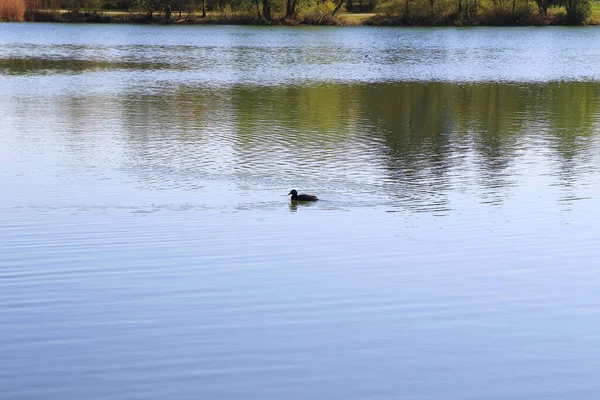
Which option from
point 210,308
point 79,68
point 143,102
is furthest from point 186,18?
point 210,308

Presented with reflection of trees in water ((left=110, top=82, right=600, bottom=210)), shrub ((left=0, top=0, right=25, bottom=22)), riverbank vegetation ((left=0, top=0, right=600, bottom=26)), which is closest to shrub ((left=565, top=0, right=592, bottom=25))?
riverbank vegetation ((left=0, top=0, right=600, bottom=26))

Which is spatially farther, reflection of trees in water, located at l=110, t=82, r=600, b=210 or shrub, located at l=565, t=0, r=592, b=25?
shrub, located at l=565, t=0, r=592, b=25

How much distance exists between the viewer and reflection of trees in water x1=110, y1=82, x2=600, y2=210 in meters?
15.9

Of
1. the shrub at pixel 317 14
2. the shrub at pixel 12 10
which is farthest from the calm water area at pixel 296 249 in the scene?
the shrub at pixel 12 10

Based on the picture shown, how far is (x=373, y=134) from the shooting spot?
20.9 m

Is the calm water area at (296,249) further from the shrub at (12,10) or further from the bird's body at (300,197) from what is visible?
the shrub at (12,10)

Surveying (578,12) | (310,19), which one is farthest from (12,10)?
(578,12)

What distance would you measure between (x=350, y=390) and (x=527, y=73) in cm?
3243

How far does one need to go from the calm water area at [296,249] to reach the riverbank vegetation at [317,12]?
48.9 metres

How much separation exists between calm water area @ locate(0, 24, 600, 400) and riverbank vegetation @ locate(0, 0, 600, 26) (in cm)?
4893

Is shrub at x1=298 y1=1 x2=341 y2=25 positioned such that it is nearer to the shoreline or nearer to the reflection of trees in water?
the shoreline

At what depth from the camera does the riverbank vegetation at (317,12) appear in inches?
2931

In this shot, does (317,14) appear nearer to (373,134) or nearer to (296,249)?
(373,134)

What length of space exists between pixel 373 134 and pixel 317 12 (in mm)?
55346
